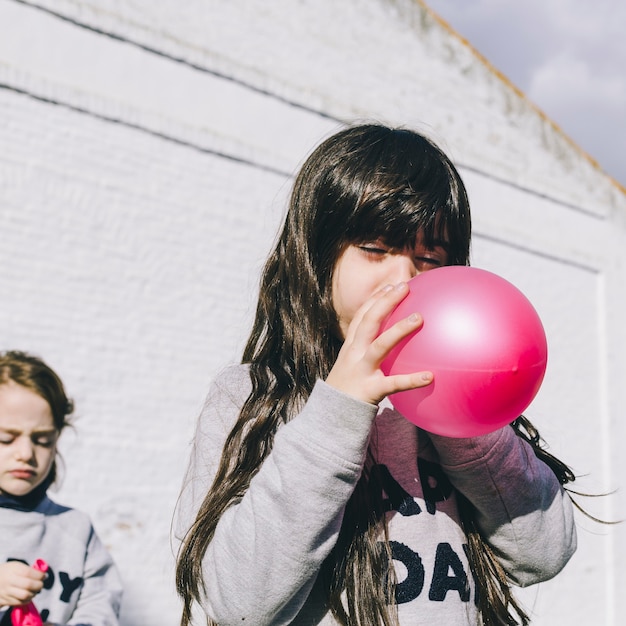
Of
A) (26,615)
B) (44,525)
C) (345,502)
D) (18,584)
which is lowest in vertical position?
(26,615)

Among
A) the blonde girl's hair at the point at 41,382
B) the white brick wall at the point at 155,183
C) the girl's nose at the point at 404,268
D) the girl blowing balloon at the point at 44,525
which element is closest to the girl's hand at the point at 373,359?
the girl's nose at the point at 404,268

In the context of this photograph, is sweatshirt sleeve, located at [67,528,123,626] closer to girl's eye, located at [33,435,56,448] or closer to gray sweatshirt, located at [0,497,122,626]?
gray sweatshirt, located at [0,497,122,626]

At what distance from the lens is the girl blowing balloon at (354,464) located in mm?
1354

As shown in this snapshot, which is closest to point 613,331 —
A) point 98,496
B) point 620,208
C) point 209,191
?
point 620,208

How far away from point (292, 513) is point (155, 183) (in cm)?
485

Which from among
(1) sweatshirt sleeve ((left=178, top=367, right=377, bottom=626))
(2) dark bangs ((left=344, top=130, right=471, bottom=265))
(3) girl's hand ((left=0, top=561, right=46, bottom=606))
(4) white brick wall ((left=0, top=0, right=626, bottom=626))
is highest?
(4) white brick wall ((left=0, top=0, right=626, bottom=626))

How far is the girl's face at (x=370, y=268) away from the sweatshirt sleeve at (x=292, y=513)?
33cm

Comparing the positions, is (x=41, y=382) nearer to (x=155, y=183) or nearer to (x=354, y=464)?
(x=155, y=183)

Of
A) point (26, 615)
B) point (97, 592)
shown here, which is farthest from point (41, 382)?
point (26, 615)

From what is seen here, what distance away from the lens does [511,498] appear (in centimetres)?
165

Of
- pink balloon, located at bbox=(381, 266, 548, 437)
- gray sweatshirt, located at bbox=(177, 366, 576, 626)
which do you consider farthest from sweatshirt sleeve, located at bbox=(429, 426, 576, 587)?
pink balloon, located at bbox=(381, 266, 548, 437)

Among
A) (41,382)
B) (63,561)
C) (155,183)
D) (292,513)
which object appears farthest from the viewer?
(155,183)

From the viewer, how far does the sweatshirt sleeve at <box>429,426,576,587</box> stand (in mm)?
1635

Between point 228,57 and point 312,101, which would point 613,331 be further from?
point 228,57
